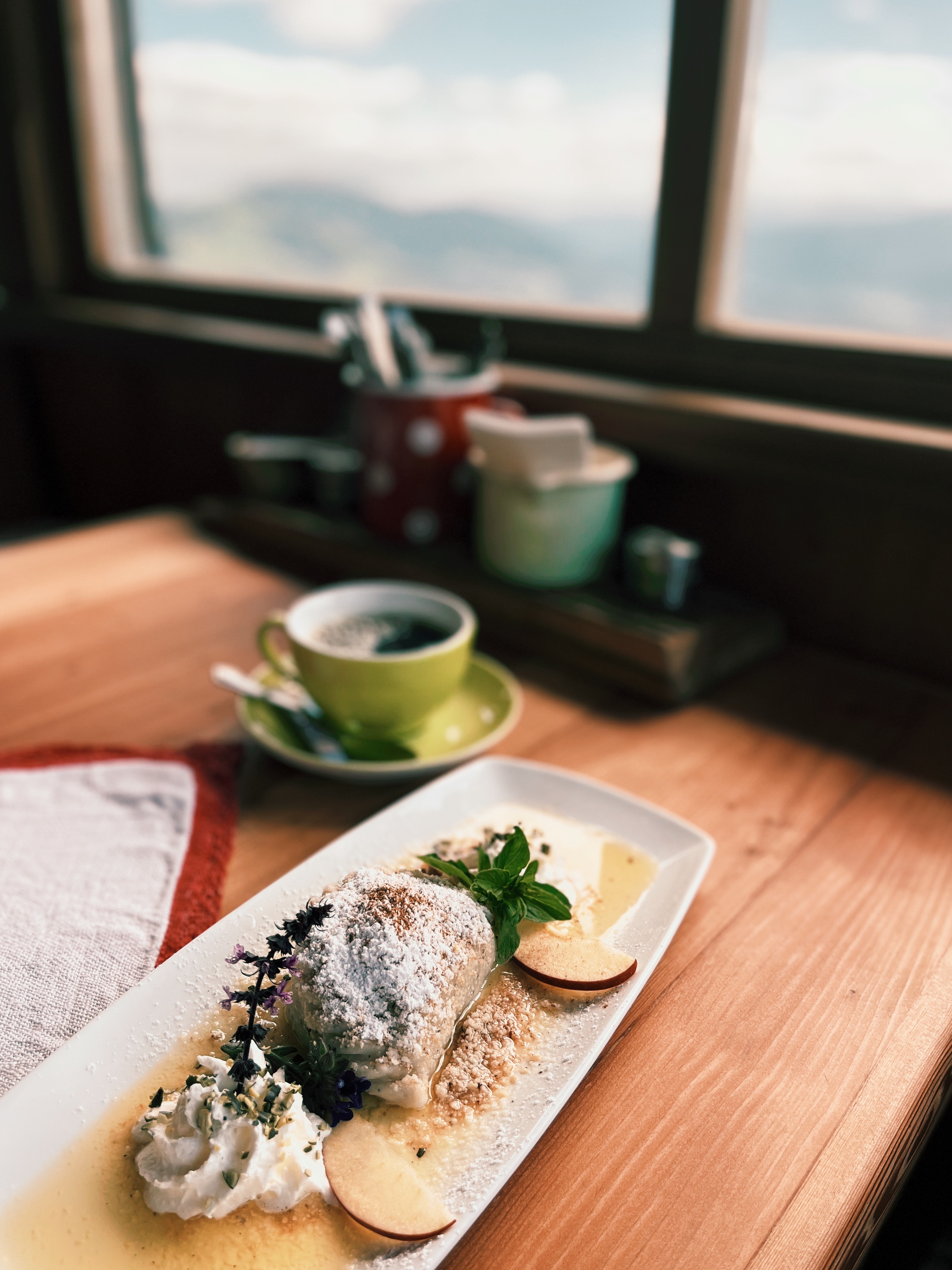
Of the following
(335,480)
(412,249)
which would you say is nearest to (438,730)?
(335,480)

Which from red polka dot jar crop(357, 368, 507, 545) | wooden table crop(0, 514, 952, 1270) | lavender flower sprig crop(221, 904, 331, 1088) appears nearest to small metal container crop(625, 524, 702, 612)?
wooden table crop(0, 514, 952, 1270)

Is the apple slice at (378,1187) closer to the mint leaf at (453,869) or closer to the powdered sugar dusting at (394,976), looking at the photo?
the powdered sugar dusting at (394,976)

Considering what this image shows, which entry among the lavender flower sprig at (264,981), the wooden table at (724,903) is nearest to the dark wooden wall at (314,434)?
the wooden table at (724,903)

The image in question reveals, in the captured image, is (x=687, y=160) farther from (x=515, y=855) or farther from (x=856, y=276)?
(x=515, y=855)

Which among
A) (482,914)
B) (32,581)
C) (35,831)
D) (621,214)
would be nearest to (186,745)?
(35,831)

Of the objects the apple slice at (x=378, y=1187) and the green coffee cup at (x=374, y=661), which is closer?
the apple slice at (x=378, y=1187)

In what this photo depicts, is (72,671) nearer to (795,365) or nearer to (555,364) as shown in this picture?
(555,364)
